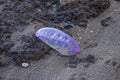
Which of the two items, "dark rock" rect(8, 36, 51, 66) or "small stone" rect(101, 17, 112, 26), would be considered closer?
"dark rock" rect(8, 36, 51, 66)

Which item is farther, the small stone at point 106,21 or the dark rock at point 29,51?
the small stone at point 106,21

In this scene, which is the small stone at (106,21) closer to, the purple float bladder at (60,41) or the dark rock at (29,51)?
the purple float bladder at (60,41)

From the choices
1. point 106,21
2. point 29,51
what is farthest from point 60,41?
point 106,21

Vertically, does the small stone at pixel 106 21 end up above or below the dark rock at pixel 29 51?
above

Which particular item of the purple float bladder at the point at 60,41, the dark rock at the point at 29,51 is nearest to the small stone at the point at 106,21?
the purple float bladder at the point at 60,41

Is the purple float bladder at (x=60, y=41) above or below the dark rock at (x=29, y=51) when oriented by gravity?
above

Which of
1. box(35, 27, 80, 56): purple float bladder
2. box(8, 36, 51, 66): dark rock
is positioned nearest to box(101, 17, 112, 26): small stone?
box(35, 27, 80, 56): purple float bladder

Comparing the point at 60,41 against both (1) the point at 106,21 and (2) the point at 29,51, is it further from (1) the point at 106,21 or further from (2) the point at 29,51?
(1) the point at 106,21

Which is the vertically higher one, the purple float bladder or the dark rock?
the purple float bladder

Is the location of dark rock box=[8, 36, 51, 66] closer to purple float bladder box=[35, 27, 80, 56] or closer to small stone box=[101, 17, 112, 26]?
purple float bladder box=[35, 27, 80, 56]
